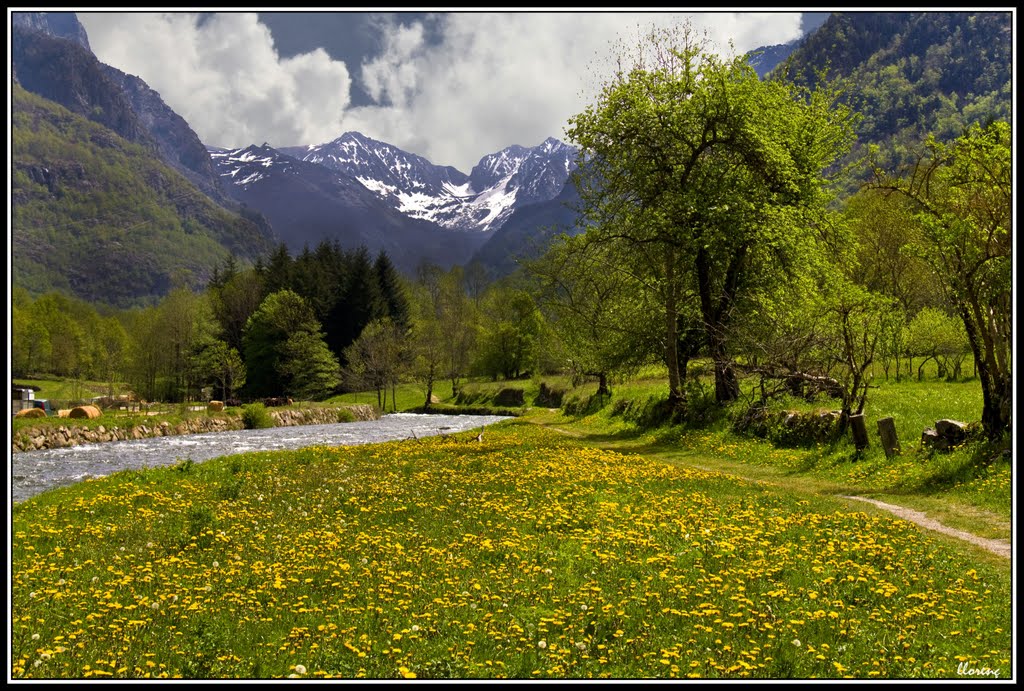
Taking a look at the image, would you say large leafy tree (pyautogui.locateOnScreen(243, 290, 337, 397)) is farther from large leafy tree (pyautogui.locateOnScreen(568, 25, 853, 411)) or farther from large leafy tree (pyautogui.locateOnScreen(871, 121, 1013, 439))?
large leafy tree (pyautogui.locateOnScreen(871, 121, 1013, 439))

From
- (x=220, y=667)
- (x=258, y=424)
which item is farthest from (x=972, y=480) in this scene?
(x=258, y=424)

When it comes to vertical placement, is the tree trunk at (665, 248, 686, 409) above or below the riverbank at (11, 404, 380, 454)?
above

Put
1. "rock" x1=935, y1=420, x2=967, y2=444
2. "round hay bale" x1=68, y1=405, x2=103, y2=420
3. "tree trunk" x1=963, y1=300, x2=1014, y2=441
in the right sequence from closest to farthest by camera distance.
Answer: "tree trunk" x1=963, y1=300, x2=1014, y2=441 < "rock" x1=935, y1=420, x2=967, y2=444 < "round hay bale" x1=68, y1=405, x2=103, y2=420

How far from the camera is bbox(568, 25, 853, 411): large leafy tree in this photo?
3269cm

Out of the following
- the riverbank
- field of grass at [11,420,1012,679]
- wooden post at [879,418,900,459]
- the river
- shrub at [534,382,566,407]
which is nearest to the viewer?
field of grass at [11,420,1012,679]

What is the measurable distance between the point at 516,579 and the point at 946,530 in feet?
33.1

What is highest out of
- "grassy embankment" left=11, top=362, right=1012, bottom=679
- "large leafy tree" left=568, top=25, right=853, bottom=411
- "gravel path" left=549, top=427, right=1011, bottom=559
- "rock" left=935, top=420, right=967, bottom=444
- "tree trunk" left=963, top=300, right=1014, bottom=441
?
"large leafy tree" left=568, top=25, right=853, bottom=411

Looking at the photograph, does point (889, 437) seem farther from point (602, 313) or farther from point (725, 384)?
point (602, 313)

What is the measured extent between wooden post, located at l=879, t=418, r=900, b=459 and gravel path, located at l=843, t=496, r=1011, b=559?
4088mm

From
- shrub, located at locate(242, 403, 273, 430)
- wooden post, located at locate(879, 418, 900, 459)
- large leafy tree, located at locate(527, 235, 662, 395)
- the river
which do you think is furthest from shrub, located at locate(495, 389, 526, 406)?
wooden post, located at locate(879, 418, 900, 459)

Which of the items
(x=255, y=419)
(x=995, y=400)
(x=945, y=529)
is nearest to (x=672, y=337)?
(x=995, y=400)

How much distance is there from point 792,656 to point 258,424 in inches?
2596

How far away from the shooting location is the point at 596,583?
34.4ft

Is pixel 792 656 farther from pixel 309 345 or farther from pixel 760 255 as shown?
pixel 309 345
